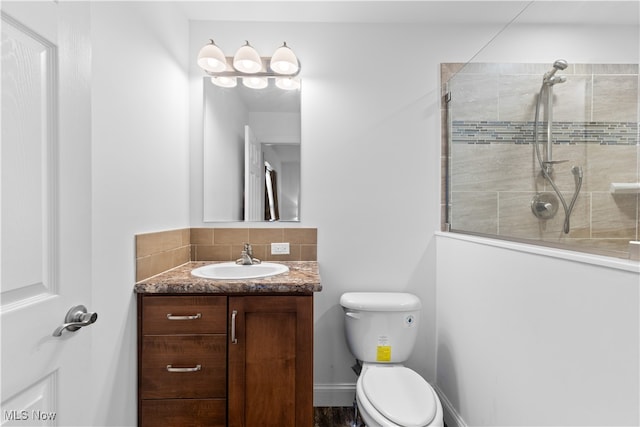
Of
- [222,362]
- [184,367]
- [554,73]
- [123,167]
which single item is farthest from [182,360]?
[554,73]

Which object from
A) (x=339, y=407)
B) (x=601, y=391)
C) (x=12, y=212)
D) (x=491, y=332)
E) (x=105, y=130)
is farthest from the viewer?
(x=339, y=407)

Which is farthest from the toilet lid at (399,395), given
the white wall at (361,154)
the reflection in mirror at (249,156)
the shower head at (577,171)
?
the shower head at (577,171)

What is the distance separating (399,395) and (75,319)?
49.9 inches

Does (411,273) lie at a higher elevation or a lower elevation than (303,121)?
lower

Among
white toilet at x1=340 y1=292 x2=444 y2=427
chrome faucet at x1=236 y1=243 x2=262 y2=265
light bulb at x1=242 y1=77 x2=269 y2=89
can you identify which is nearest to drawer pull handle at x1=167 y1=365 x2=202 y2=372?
chrome faucet at x1=236 y1=243 x2=262 y2=265

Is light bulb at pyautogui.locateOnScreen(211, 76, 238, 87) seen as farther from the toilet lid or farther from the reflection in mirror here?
→ the toilet lid

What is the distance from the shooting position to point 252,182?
2016 millimetres

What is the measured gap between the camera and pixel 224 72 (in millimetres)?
1973

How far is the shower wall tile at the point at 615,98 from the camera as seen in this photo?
1.12 meters

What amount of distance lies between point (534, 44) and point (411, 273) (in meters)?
1.36

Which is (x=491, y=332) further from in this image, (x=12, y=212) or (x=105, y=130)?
(x=105, y=130)

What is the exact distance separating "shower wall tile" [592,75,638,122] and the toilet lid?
134 cm

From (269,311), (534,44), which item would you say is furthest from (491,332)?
(534,44)

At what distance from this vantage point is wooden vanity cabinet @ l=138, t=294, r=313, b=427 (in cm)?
139
